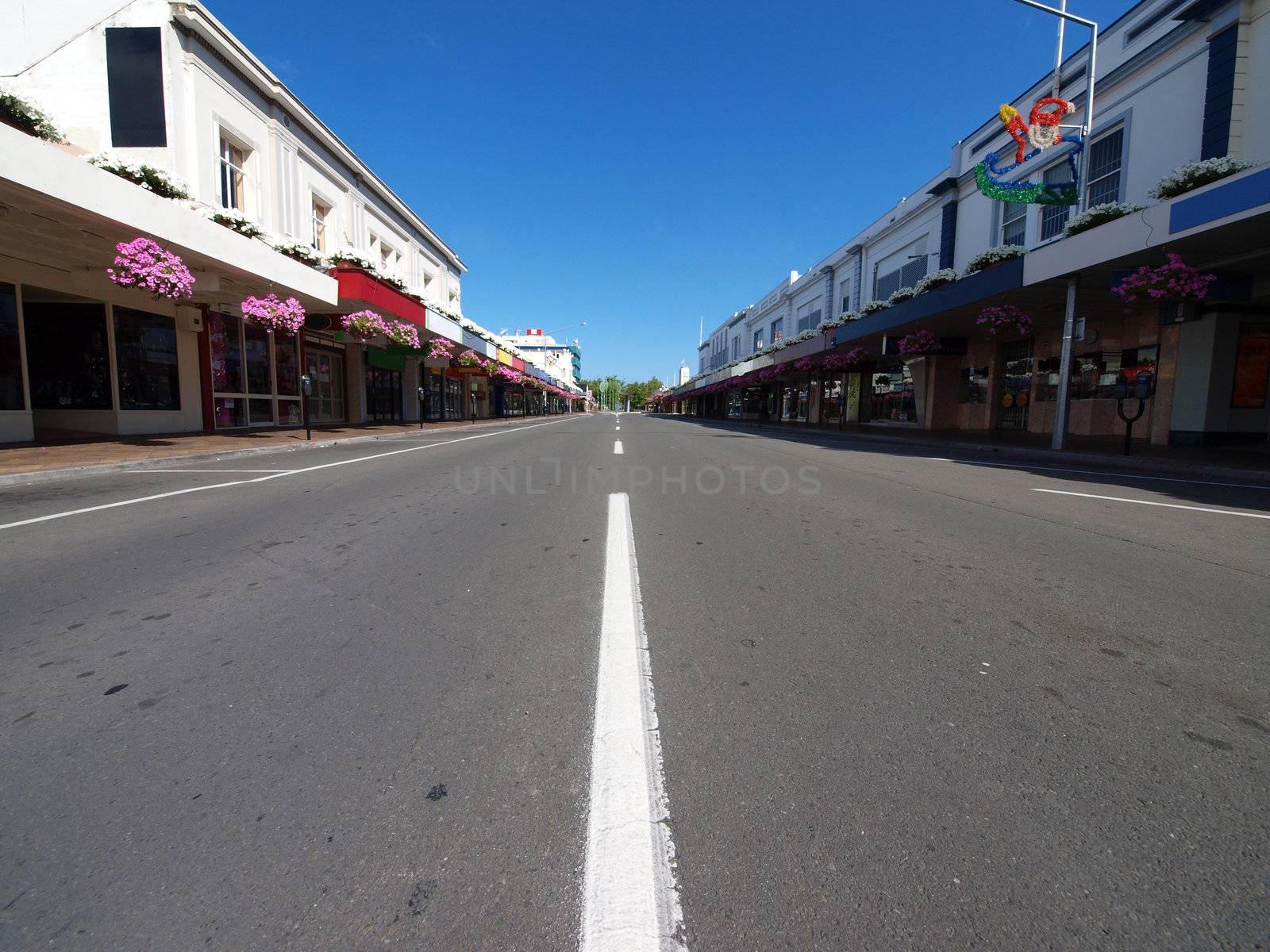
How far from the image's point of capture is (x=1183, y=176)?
37.0 ft

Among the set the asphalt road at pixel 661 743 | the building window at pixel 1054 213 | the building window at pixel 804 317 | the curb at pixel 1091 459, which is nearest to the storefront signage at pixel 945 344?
the building window at pixel 1054 213

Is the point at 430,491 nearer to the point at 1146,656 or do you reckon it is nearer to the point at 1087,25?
the point at 1146,656

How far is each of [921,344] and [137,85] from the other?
2518 centimetres

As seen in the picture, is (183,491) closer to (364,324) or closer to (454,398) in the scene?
(364,324)

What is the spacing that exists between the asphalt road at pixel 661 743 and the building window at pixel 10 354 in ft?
36.9

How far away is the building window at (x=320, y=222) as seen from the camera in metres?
22.2

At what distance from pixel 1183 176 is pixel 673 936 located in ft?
53.1

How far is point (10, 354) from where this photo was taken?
12.2 m

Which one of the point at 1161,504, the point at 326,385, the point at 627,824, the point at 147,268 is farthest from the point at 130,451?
the point at 1161,504

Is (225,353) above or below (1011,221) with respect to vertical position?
below

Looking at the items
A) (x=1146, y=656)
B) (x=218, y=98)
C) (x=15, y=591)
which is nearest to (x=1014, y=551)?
(x=1146, y=656)

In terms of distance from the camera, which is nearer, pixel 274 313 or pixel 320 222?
pixel 274 313

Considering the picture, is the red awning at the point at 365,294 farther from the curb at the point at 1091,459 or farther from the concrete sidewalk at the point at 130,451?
the curb at the point at 1091,459

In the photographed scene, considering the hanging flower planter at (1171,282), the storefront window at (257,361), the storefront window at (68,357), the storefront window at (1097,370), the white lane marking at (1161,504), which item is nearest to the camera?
the white lane marking at (1161,504)
